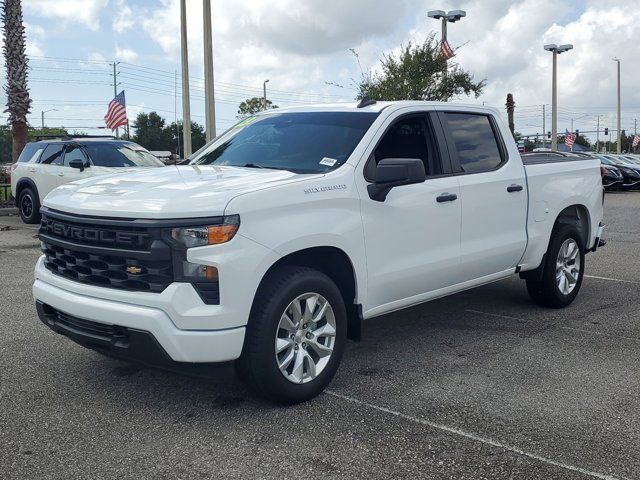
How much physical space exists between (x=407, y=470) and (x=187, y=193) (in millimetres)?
1897

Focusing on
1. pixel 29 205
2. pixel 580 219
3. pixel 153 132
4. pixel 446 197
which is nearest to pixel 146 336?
pixel 446 197

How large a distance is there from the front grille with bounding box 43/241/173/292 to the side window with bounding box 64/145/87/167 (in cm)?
996

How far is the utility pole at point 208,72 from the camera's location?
16.6m

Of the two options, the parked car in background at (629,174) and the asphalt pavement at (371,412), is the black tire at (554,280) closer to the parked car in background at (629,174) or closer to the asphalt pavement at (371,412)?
the asphalt pavement at (371,412)

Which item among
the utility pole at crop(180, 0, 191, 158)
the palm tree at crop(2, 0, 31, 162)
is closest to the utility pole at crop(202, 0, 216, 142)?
the utility pole at crop(180, 0, 191, 158)

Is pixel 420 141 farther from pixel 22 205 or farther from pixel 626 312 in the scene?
pixel 22 205

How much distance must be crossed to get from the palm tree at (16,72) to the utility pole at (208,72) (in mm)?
5449

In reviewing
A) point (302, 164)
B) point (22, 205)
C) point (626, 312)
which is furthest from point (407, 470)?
point (22, 205)

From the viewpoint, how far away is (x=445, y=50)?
25797mm

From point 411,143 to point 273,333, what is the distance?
6.63ft

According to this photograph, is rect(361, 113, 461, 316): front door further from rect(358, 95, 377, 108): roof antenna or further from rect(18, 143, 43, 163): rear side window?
rect(18, 143, 43, 163): rear side window

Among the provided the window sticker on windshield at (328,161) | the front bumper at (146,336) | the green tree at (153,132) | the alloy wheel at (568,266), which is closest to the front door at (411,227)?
the window sticker on windshield at (328,161)

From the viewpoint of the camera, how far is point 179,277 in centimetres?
390

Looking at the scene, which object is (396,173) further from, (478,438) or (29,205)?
(29,205)
